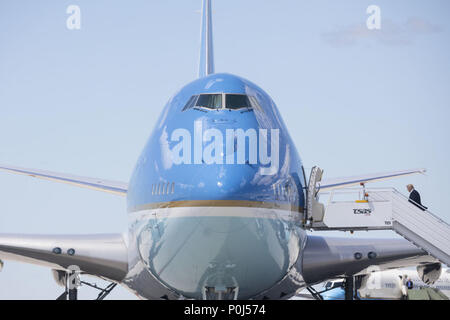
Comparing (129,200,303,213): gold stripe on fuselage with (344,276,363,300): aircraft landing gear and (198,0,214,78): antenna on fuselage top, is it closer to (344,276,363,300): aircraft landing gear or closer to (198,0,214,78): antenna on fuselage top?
(344,276,363,300): aircraft landing gear

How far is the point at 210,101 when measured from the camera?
1539 cm

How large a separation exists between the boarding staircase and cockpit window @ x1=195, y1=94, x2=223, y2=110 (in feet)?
11.1

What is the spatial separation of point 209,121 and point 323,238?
6.18 m

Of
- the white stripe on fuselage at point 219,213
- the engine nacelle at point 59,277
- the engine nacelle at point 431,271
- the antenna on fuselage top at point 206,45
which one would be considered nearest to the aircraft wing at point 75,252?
the engine nacelle at point 59,277

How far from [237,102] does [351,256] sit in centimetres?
626

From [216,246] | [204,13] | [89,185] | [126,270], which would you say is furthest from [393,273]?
[216,246]

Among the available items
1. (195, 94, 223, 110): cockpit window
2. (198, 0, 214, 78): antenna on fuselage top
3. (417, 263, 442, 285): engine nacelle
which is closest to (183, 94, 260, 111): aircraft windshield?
(195, 94, 223, 110): cockpit window

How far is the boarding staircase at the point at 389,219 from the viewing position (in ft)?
57.5

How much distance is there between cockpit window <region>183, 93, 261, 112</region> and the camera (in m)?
15.2

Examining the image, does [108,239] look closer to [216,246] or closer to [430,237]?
[216,246]

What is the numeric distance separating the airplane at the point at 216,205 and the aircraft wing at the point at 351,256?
37 cm

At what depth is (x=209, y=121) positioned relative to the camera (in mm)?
14703

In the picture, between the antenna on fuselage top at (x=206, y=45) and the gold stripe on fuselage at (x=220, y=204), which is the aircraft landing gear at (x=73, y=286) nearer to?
the gold stripe on fuselage at (x=220, y=204)

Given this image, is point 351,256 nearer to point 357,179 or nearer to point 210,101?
point 357,179
